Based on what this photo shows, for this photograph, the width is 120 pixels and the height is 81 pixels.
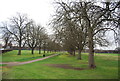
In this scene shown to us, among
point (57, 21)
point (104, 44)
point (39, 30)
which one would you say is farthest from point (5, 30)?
point (104, 44)

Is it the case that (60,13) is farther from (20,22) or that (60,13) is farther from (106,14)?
(20,22)

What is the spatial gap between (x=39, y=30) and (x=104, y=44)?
35.2 meters

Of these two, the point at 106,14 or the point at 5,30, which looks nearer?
the point at 106,14

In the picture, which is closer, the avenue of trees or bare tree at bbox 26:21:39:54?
the avenue of trees

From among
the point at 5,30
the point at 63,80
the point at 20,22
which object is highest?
the point at 20,22

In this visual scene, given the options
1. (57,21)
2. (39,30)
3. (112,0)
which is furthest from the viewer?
(39,30)

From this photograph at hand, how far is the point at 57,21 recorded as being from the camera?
14.4 metres

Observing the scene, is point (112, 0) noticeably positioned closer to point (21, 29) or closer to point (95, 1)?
point (95, 1)

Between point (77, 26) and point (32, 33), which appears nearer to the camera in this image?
point (77, 26)

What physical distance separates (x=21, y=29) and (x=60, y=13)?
3281 centimetres

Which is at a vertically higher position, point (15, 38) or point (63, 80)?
point (15, 38)

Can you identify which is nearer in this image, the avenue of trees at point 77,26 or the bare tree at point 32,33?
the avenue of trees at point 77,26

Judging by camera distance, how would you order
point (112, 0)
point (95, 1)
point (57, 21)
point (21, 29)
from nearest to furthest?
point (112, 0)
point (95, 1)
point (57, 21)
point (21, 29)

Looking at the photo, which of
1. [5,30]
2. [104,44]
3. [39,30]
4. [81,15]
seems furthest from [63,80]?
[39,30]
